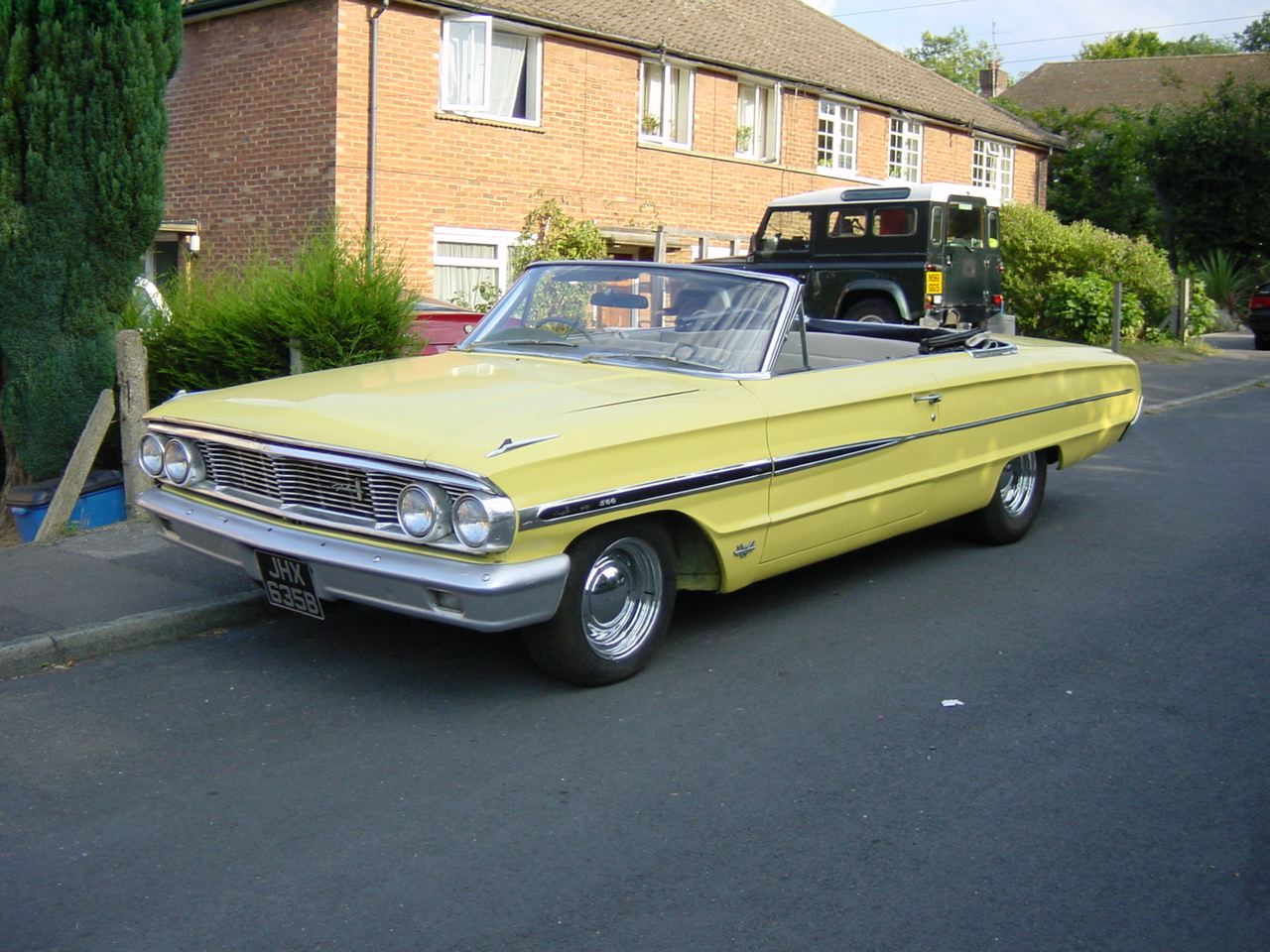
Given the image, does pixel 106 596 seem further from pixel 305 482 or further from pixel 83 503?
pixel 83 503

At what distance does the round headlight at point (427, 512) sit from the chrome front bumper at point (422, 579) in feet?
0.29

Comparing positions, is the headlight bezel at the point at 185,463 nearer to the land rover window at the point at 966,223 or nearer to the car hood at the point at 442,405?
the car hood at the point at 442,405

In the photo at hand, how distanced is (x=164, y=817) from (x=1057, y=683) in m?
3.25

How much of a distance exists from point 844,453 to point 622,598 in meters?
1.34

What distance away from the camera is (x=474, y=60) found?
55.4ft

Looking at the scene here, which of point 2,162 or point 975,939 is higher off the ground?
point 2,162

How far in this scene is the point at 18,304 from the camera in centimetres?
796

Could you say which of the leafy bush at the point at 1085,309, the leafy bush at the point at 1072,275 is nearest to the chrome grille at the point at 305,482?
the leafy bush at the point at 1085,309

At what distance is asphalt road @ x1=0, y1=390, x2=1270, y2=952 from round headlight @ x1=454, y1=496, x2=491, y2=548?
700mm

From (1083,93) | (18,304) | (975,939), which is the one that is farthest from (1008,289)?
(1083,93)

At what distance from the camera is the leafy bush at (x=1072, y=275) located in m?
19.5

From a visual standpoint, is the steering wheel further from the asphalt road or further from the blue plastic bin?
the blue plastic bin

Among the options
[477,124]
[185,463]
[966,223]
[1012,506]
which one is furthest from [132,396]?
[966,223]

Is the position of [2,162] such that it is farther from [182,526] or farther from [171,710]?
[171,710]
